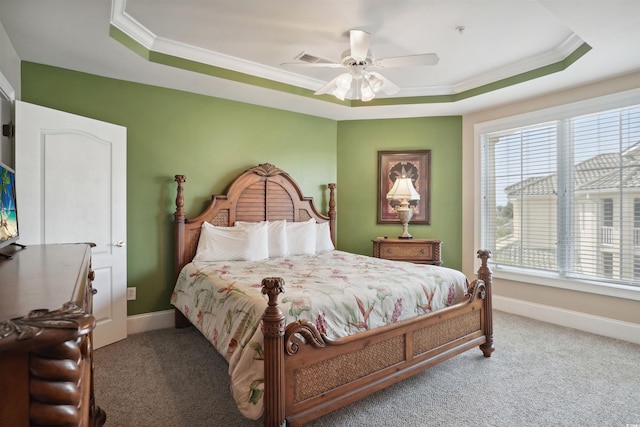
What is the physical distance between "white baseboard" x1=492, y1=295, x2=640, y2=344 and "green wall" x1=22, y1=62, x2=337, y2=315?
3.42 metres

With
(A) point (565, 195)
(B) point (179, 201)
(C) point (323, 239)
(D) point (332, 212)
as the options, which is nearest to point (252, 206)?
(B) point (179, 201)

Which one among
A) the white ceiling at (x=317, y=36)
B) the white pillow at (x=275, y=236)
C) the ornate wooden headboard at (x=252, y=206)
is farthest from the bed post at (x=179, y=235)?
the white ceiling at (x=317, y=36)

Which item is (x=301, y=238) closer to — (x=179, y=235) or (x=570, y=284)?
(x=179, y=235)

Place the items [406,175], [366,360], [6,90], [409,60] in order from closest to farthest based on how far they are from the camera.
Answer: [366,360]
[6,90]
[409,60]
[406,175]

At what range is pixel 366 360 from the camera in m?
2.02

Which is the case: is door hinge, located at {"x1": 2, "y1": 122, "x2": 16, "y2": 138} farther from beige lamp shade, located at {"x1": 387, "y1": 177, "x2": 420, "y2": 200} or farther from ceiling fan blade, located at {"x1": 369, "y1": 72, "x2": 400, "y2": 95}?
beige lamp shade, located at {"x1": 387, "y1": 177, "x2": 420, "y2": 200}

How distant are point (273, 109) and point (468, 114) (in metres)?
2.56

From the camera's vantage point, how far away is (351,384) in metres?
1.94

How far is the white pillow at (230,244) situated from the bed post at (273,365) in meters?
1.92

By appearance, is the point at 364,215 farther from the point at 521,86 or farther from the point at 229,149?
the point at 521,86

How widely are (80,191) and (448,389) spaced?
320 cm

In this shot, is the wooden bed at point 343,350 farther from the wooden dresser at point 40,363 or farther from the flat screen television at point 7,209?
the flat screen television at point 7,209

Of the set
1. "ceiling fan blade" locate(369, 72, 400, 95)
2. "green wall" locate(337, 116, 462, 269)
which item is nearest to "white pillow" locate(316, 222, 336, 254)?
"green wall" locate(337, 116, 462, 269)

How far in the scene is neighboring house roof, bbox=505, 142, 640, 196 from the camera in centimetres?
318
